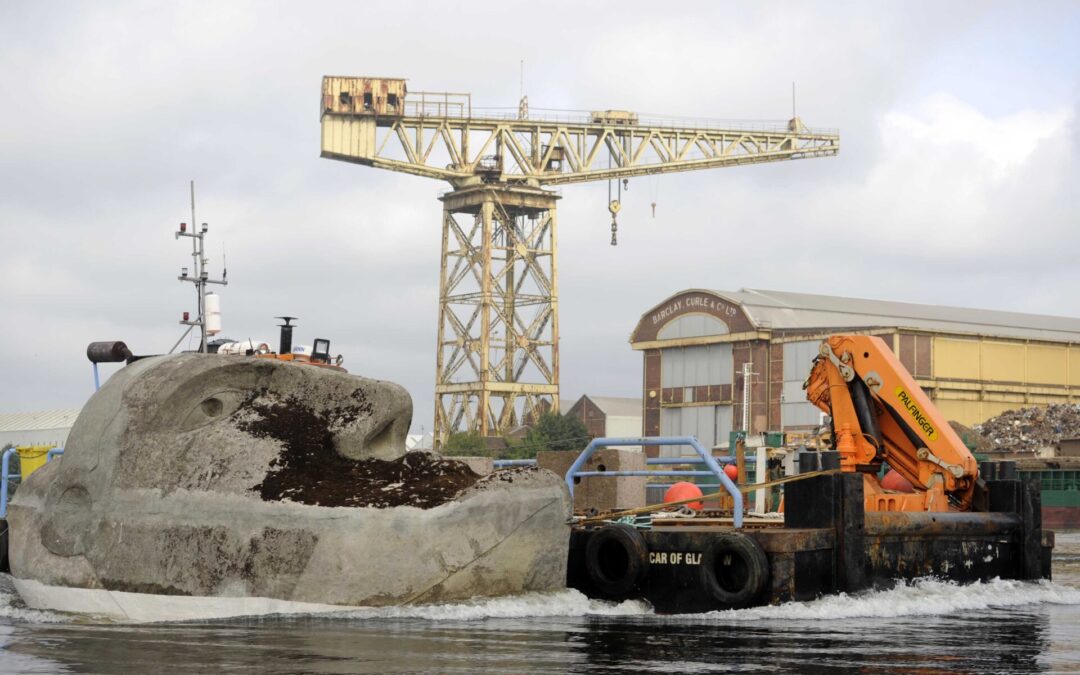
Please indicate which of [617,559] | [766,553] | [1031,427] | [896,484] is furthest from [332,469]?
[1031,427]

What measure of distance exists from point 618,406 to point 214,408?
105195 mm

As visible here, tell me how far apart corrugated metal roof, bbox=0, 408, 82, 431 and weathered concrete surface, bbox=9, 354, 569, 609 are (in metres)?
68.5

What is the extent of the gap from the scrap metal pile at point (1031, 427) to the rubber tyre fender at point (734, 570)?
58.0 meters

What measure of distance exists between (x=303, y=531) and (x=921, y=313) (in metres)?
82.0

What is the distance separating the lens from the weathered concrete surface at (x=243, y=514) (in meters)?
16.0

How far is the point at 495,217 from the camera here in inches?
3546

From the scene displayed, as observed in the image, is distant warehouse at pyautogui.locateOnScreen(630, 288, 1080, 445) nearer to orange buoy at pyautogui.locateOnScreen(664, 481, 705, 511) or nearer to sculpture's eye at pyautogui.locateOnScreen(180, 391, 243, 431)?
orange buoy at pyautogui.locateOnScreen(664, 481, 705, 511)

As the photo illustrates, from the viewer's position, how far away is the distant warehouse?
78.1 metres

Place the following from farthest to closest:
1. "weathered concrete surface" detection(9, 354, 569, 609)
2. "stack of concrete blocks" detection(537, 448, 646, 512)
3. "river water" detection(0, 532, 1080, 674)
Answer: "stack of concrete blocks" detection(537, 448, 646, 512)
"weathered concrete surface" detection(9, 354, 569, 609)
"river water" detection(0, 532, 1080, 674)

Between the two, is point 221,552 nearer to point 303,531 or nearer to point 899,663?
point 303,531

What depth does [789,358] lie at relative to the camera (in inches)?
3152

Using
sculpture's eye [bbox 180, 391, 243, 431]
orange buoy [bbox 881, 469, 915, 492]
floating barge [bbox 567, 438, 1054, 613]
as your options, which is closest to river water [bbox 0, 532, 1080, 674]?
floating barge [bbox 567, 438, 1054, 613]

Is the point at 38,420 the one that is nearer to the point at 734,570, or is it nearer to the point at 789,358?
the point at 789,358

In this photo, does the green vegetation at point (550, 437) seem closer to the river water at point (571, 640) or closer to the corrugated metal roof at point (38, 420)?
the corrugated metal roof at point (38, 420)
